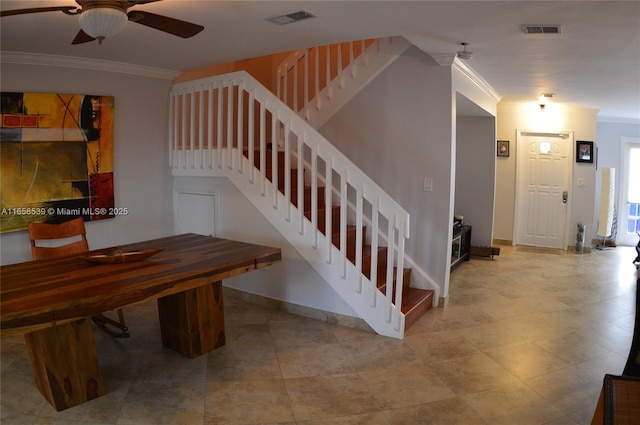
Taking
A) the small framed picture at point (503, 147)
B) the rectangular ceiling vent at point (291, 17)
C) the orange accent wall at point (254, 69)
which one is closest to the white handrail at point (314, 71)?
A: the orange accent wall at point (254, 69)

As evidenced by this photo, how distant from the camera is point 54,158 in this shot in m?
3.91

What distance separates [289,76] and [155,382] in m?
3.95

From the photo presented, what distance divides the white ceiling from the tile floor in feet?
7.55

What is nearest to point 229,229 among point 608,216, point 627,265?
point 627,265

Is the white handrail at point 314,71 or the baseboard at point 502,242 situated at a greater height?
the white handrail at point 314,71

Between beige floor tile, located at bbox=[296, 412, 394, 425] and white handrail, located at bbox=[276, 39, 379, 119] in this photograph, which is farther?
white handrail, located at bbox=[276, 39, 379, 119]

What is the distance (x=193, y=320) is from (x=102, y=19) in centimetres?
194

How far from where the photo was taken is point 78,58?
→ 13.0ft

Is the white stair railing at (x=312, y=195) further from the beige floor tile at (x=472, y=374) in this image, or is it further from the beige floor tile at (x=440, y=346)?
the beige floor tile at (x=472, y=374)

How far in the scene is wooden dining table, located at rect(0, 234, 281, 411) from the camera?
195 centimetres

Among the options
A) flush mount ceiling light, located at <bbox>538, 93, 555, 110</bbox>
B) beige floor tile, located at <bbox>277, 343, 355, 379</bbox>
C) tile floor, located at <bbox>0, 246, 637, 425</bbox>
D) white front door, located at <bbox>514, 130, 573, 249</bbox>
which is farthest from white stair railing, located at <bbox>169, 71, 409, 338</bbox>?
white front door, located at <bbox>514, 130, 573, 249</bbox>

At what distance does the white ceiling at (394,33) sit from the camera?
8.47 feet

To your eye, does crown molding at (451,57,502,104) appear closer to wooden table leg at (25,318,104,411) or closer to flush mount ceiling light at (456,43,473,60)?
flush mount ceiling light at (456,43,473,60)

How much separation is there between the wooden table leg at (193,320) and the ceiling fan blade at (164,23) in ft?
5.41
